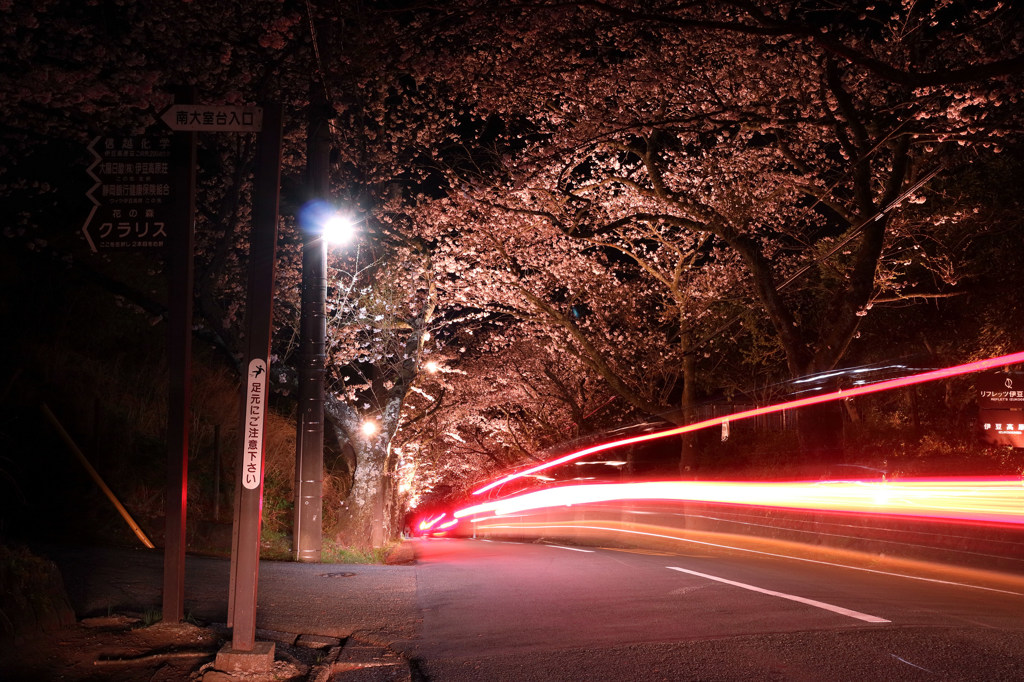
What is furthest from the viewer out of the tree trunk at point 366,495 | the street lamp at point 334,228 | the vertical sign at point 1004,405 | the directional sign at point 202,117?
the vertical sign at point 1004,405

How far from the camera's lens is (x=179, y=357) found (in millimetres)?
6551

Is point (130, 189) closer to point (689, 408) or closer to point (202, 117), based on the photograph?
point (202, 117)

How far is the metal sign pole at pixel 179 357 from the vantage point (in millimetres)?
6398

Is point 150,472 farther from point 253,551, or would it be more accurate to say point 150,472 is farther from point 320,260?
point 253,551

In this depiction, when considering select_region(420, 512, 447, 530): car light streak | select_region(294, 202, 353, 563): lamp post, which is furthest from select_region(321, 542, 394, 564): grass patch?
select_region(420, 512, 447, 530): car light streak

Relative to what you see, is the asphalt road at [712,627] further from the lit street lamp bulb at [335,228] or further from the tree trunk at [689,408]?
the tree trunk at [689,408]

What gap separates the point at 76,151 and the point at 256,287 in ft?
35.9

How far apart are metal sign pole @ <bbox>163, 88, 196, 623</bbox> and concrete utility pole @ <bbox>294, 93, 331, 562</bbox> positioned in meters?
5.70

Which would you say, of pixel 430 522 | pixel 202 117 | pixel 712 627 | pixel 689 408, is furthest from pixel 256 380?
pixel 430 522

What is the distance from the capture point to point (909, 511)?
1538 centimetres

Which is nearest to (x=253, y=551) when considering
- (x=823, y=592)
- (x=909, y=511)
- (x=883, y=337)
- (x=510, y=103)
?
(x=823, y=592)

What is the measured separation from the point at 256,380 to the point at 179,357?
1032mm

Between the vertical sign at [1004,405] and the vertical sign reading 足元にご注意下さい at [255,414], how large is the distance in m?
17.1

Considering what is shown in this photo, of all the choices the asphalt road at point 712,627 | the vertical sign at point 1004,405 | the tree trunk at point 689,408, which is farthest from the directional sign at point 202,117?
the tree trunk at point 689,408
